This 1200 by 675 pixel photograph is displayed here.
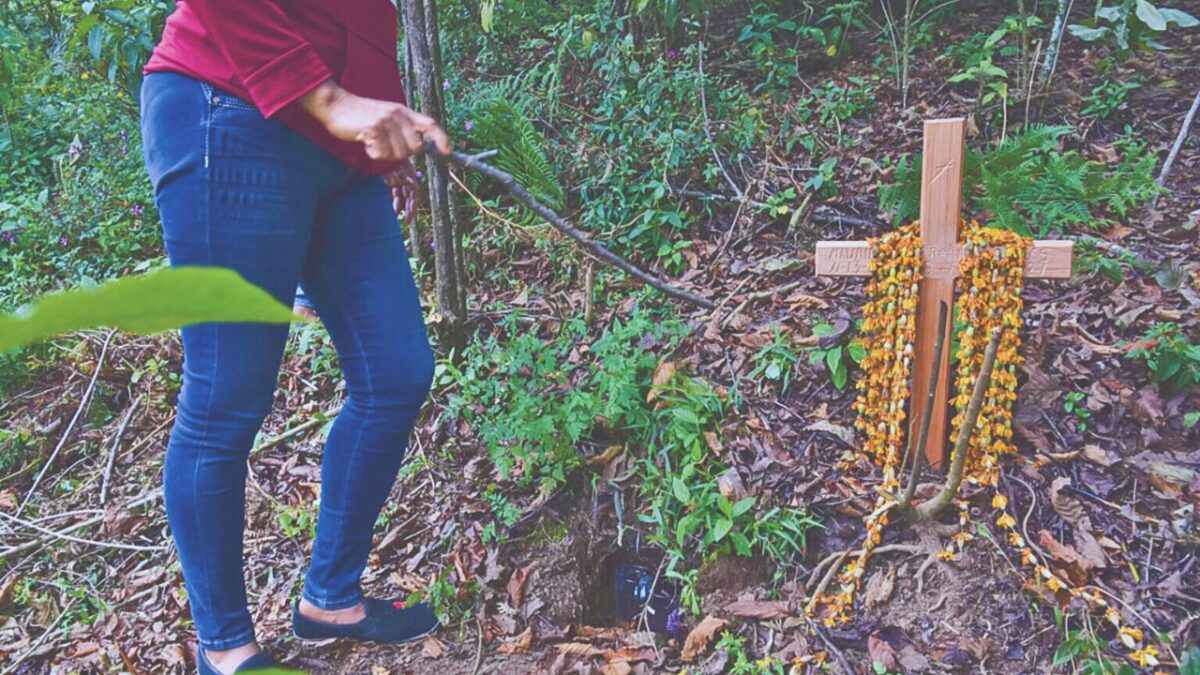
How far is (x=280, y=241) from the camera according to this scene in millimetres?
1608

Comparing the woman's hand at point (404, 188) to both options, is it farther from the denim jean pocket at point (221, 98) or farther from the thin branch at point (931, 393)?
the thin branch at point (931, 393)

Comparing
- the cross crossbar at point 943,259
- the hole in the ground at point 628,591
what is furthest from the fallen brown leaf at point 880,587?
the cross crossbar at point 943,259

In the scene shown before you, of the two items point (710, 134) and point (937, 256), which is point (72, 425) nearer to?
point (710, 134)

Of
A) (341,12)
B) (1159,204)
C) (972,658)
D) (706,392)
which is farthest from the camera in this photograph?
(1159,204)

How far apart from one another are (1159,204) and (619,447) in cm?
211

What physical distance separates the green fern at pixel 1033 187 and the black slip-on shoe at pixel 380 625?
1.80 m

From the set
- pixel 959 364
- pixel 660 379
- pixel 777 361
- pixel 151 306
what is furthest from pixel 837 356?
→ pixel 151 306

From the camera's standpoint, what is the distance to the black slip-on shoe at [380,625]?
2064 millimetres

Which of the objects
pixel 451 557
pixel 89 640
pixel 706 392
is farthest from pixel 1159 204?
pixel 89 640

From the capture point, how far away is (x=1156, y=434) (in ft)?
7.31

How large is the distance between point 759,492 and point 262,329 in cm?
142

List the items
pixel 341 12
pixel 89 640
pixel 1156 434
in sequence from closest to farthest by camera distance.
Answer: pixel 341 12 → pixel 1156 434 → pixel 89 640

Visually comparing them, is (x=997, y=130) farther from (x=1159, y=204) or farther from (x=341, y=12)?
(x=341, y=12)

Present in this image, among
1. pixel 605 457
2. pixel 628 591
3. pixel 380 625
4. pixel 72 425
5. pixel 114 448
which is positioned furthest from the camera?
A: pixel 72 425
